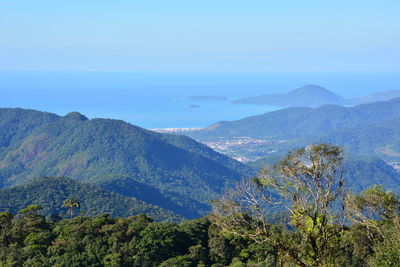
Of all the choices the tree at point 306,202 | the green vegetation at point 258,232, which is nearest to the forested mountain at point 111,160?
the green vegetation at point 258,232

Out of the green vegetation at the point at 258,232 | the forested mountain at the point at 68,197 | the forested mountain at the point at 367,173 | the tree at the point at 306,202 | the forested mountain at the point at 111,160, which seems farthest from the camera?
the forested mountain at the point at 367,173

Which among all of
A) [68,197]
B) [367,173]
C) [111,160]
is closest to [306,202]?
[68,197]

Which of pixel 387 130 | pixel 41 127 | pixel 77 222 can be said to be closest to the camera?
pixel 77 222

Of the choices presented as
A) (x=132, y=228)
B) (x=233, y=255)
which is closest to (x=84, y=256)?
(x=132, y=228)

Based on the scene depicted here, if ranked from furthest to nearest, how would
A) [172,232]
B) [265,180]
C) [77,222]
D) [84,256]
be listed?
[77,222]
[172,232]
[84,256]
[265,180]

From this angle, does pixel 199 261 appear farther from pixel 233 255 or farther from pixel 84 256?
pixel 84 256

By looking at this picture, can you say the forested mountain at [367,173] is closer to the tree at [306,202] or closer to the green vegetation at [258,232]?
the green vegetation at [258,232]

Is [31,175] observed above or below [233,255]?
below
